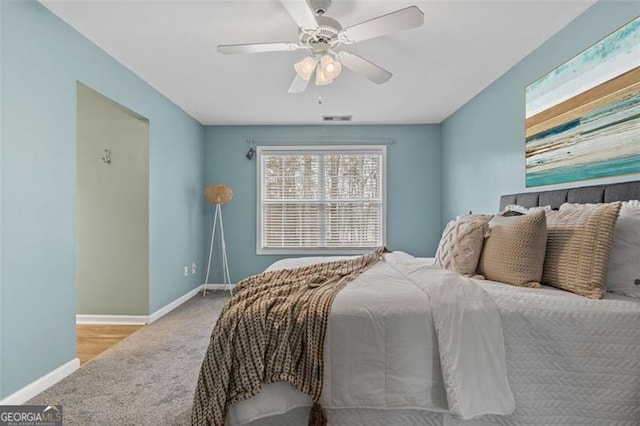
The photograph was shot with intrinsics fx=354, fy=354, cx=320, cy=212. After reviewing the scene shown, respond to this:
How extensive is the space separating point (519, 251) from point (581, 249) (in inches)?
11.0

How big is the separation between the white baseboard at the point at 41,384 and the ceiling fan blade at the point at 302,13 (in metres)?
2.72

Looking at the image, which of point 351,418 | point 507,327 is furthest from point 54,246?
point 507,327

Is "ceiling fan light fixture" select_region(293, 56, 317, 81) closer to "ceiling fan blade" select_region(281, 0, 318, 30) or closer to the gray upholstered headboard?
"ceiling fan blade" select_region(281, 0, 318, 30)

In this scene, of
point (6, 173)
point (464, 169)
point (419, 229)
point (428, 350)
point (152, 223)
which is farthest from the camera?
point (419, 229)

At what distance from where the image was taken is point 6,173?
6.67 feet

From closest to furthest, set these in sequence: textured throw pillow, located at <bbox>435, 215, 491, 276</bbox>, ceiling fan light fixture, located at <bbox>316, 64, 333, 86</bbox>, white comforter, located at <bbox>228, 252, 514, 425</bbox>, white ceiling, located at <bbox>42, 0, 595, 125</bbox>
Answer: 1. white comforter, located at <bbox>228, 252, 514, 425</bbox>
2. textured throw pillow, located at <bbox>435, 215, 491, 276</bbox>
3. white ceiling, located at <bbox>42, 0, 595, 125</bbox>
4. ceiling fan light fixture, located at <bbox>316, 64, 333, 86</bbox>

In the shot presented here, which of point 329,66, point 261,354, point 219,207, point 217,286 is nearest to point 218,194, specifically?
point 219,207

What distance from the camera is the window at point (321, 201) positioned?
5316 millimetres

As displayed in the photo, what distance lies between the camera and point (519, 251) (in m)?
1.97

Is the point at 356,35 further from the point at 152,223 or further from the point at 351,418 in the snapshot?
the point at 152,223

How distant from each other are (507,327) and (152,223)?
3.48m

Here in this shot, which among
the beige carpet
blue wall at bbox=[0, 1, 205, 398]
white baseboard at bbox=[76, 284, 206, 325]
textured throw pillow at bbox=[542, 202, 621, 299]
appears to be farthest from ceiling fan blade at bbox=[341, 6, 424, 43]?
white baseboard at bbox=[76, 284, 206, 325]

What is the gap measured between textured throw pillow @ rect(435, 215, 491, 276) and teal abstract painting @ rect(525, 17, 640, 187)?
2.52 feet

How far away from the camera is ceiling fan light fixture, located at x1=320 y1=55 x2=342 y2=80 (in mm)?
2359
